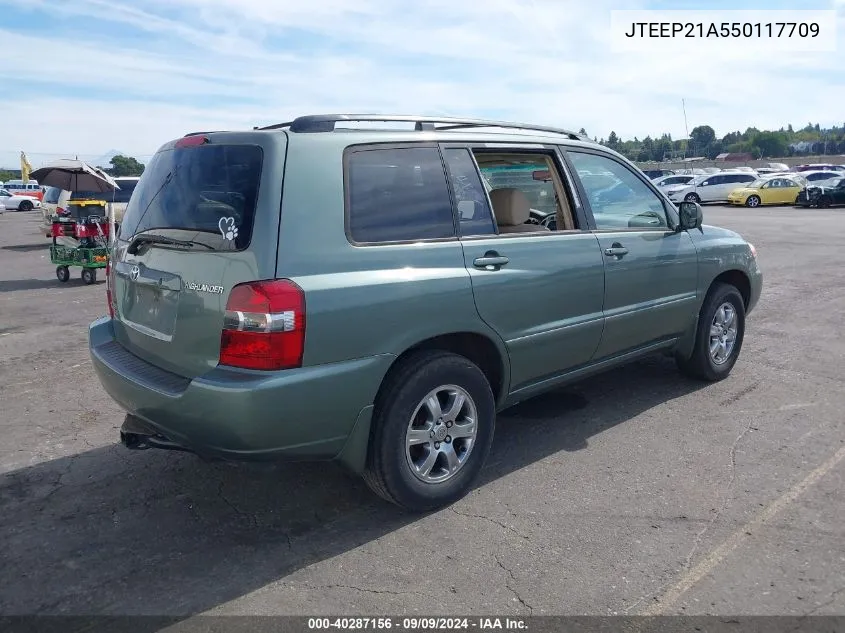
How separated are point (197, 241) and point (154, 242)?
388 mm

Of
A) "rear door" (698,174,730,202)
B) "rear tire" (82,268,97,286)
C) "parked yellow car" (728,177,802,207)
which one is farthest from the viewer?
"rear door" (698,174,730,202)

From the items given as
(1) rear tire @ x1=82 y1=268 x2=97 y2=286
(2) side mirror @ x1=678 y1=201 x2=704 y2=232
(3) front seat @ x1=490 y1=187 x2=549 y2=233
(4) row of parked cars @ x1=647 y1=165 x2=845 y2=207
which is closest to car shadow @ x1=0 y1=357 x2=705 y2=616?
(3) front seat @ x1=490 y1=187 x2=549 y2=233

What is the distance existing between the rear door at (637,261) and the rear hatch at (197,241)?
218 centimetres

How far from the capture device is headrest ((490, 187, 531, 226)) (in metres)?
4.07

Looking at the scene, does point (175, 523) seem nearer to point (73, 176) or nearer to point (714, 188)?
point (73, 176)

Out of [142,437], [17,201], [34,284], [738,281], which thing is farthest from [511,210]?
[17,201]

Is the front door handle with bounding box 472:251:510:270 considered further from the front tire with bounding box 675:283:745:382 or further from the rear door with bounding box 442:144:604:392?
the front tire with bounding box 675:283:745:382

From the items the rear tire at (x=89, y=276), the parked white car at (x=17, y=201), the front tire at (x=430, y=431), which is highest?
the parked white car at (x=17, y=201)

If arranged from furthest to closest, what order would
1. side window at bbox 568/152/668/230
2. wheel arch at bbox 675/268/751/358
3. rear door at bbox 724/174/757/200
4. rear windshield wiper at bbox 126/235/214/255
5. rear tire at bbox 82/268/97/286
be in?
1. rear door at bbox 724/174/757/200
2. rear tire at bbox 82/268/97/286
3. wheel arch at bbox 675/268/751/358
4. side window at bbox 568/152/668/230
5. rear windshield wiper at bbox 126/235/214/255

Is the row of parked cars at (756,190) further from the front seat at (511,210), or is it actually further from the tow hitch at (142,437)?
the tow hitch at (142,437)

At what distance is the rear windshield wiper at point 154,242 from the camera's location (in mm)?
3256

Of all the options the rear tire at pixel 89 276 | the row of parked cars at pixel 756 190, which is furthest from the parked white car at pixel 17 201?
the row of parked cars at pixel 756 190

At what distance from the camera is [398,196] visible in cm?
352

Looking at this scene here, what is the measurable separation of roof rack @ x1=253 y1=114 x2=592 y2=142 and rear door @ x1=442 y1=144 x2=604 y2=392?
0.58ft
